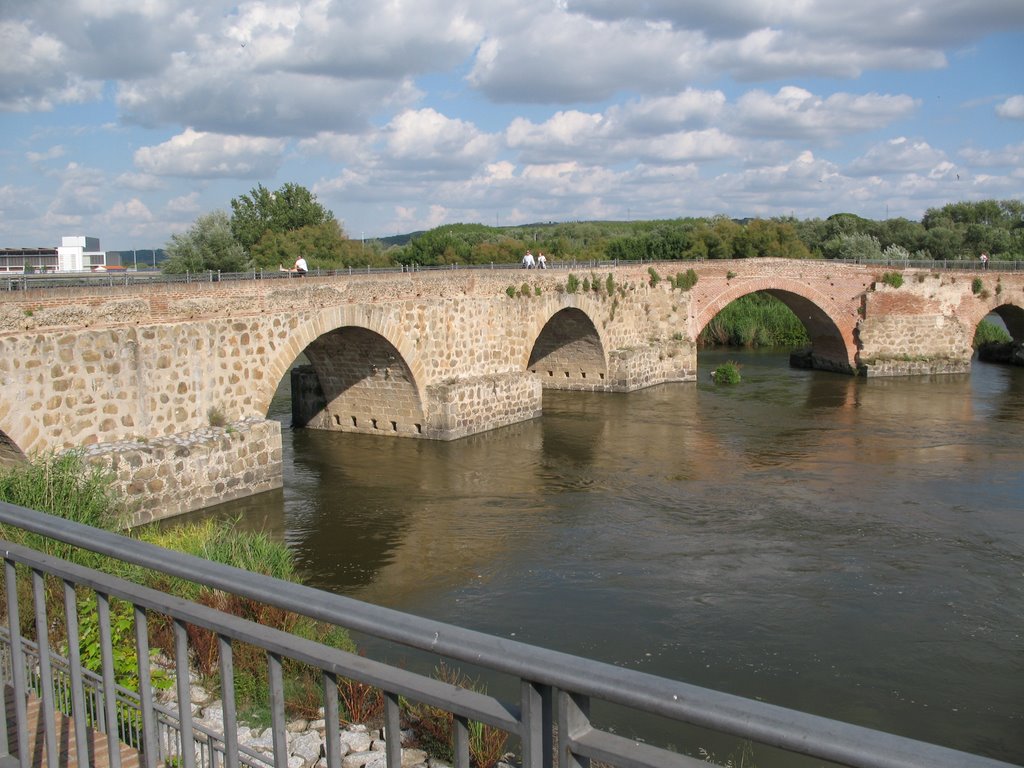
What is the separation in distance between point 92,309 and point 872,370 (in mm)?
22847

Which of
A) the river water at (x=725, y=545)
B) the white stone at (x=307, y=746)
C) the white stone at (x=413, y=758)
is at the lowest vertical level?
the river water at (x=725, y=545)

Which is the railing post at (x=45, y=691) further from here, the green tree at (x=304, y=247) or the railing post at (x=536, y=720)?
the green tree at (x=304, y=247)

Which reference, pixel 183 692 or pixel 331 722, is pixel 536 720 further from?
pixel 183 692

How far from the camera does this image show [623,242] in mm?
46375

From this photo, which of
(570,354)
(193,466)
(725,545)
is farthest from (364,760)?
(570,354)

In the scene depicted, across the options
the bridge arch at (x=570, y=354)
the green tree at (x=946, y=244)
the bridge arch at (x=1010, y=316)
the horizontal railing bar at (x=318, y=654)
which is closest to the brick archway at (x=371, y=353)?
the bridge arch at (x=570, y=354)

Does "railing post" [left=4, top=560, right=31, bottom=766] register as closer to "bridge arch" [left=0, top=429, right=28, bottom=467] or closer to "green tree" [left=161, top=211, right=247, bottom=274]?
"bridge arch" [left=0, top=429, right=28, bottom=467]

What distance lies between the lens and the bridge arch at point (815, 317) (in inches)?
1096

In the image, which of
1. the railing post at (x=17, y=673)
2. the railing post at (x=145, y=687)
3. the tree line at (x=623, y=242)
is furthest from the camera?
the tree line at (x=623, y=242)

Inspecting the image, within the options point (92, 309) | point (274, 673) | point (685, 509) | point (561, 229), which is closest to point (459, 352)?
point (685, 509)

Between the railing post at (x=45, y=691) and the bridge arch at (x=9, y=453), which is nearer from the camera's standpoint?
the railing post at (x=45, y=691)

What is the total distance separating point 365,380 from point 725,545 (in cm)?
918

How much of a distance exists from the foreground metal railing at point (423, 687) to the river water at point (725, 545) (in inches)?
218

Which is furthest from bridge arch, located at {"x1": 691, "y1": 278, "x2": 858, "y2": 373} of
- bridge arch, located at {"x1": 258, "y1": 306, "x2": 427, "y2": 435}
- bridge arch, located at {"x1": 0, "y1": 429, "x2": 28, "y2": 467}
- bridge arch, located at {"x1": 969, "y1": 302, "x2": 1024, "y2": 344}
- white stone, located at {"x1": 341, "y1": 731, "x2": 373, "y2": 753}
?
white stone, located at {"x1": 341, "y1": 731, "x2": 373, "y2": 753}
